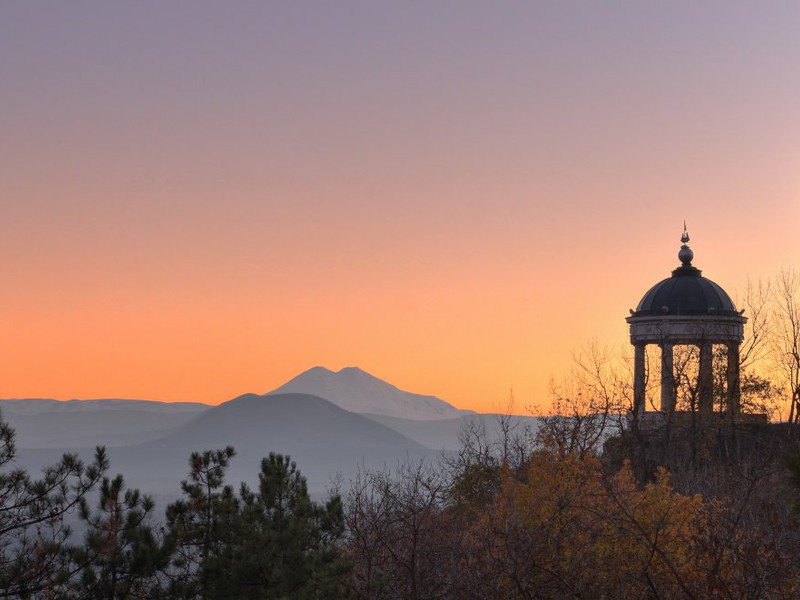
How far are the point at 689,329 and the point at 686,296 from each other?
5.65 feet

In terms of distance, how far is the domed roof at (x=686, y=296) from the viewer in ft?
192

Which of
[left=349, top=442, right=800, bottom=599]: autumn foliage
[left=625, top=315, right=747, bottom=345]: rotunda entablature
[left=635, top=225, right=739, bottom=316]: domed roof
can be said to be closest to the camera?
[left=349, top=442, right=800, bottom=599]: autumn foliage

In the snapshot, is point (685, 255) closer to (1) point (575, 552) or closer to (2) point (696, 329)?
(2) point (696, 329)

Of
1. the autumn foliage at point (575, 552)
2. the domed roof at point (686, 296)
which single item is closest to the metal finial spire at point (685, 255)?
the domed roof at point (686, 296)

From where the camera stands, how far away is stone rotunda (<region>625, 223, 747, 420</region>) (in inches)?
2282

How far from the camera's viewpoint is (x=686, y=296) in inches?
2315

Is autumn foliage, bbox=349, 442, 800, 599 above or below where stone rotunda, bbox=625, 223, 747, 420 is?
below

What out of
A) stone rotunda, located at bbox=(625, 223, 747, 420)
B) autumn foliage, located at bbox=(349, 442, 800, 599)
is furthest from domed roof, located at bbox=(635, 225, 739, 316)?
autumn foliage, located at bbox=(349, 442, 800, 599)

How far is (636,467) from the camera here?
53.1 metres

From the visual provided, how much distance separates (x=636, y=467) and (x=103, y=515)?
3330 centimetres

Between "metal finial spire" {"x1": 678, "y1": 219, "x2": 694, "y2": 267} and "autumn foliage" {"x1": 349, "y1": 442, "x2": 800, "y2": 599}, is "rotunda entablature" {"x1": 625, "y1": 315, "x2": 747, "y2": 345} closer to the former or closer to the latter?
"metal finial spire" {"x1": 678, "y1": 219, "x2": 694, "y2": 267}

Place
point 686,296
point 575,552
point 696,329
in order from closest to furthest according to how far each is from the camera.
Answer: point 575,552, point 696,329, point 686,296

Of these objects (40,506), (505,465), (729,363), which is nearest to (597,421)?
(729,363)

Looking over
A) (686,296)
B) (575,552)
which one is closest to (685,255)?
(686,296)
